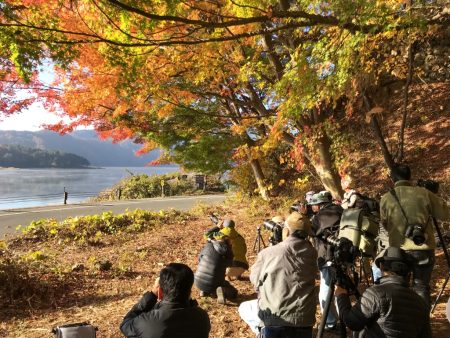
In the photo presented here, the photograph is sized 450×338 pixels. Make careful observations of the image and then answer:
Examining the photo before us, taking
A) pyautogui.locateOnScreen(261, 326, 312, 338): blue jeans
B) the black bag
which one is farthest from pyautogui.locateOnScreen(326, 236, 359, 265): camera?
the black bag

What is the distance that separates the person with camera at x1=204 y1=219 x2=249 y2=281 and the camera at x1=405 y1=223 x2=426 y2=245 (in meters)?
2.88

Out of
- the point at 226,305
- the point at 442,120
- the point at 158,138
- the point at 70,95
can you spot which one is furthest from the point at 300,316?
the point at 442,120

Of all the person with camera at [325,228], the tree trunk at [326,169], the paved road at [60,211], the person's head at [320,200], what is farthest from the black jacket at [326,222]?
the paved road at [60,211]

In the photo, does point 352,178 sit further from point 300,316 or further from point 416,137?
point 300,316

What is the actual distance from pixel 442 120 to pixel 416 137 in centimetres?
107

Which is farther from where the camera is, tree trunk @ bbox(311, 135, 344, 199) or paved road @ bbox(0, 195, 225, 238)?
paved road @ bbox(0, 195, 225, 238)

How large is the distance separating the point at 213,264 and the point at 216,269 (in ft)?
0.34

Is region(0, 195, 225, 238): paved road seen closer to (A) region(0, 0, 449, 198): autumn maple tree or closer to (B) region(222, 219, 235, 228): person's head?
(A) region(0, 0, 449, 198): autumn maple tree

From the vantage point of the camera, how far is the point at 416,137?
13242 mm

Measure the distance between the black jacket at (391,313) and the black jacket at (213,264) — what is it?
10.8ft

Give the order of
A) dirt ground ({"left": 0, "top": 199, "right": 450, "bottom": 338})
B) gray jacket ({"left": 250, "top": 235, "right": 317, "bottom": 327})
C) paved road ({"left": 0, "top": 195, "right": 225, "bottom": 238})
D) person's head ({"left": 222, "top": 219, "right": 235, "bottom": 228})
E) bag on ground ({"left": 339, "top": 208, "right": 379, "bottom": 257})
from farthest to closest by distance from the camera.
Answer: paved road ({"left": 0, "top": 195, "right": 225, "bottom": 238})
person's head ({"left": 222, "top": 219, "right": 235, "bottom": 228})
dirt ground ({"left": 0, "top": 199, "right": 450, "bottom": 338})
bag on ground ({"left": 339, "top": 208, "right": 379, "bottom": 257})
gray jacket ({"left": 250, "top": 235, "right": 317, "bottom": 327})

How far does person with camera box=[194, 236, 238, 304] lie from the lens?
19.3 ft

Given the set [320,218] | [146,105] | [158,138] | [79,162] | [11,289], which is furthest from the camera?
[79,162]

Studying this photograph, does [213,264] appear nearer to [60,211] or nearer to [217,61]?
[217,61]
